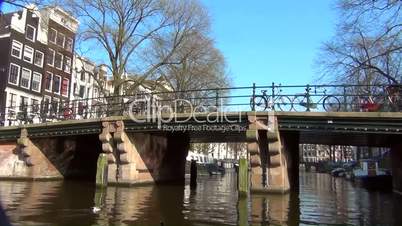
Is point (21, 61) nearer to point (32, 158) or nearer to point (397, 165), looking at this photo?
point (32, 158)

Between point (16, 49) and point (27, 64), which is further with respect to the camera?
point (27, 64)

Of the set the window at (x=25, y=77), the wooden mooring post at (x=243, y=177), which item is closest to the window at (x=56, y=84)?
the window at (x=25, y=77)

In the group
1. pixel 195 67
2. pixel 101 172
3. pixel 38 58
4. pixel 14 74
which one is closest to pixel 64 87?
pixel 38 58

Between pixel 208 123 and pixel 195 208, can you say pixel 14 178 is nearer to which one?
pixel 208 123

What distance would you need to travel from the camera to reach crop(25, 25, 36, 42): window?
165ft

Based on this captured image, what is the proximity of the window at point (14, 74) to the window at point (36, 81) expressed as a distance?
2497 mm

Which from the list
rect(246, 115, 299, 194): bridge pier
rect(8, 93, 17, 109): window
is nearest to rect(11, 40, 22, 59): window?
rect(8, 93, 17, 109): window

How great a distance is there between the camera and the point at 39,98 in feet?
172

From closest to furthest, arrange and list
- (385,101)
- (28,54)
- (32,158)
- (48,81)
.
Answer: (385,101) → (32,158) → (28,54) → (48,81)

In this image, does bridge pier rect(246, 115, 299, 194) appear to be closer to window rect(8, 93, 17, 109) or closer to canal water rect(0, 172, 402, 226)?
canal water rect(0, 172, 402, 226)

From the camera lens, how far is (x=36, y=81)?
51.8 m

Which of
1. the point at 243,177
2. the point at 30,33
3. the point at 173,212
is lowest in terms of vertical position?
the point at 173,212

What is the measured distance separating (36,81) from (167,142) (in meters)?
28.1

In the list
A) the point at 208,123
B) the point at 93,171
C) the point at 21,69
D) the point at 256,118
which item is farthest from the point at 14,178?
the point at 21,69
